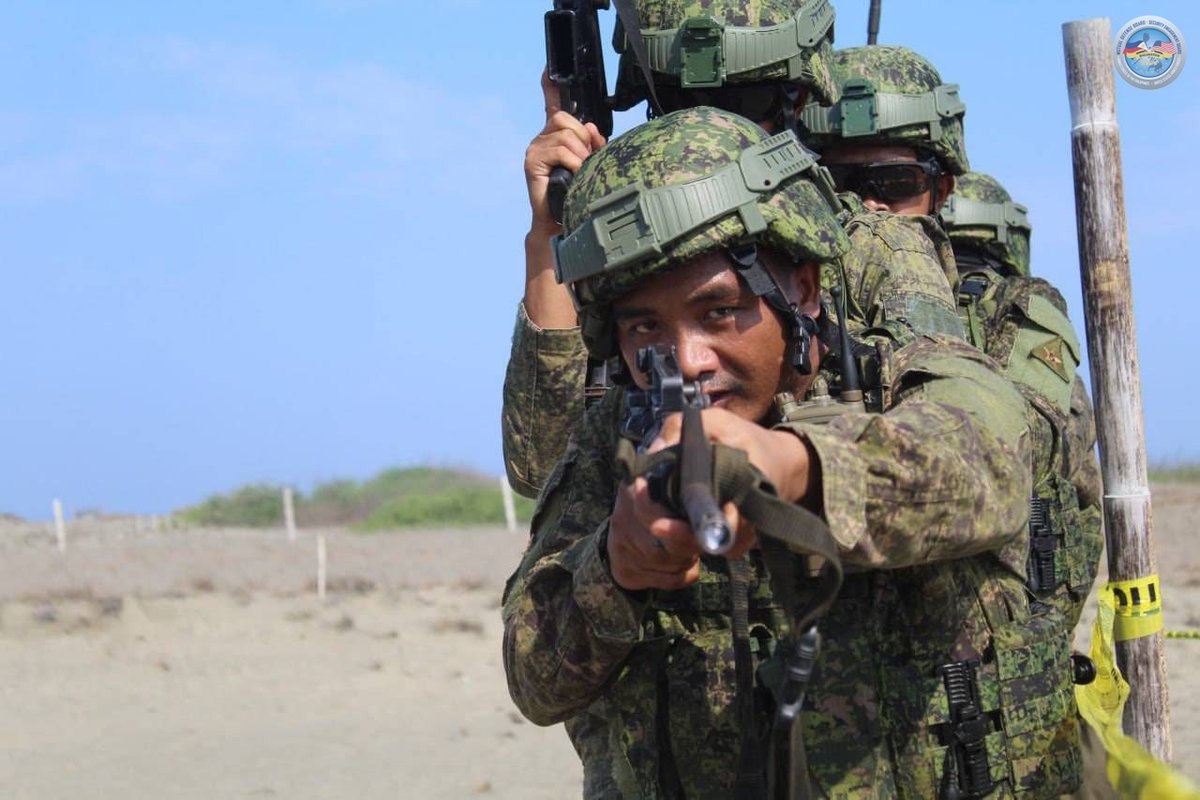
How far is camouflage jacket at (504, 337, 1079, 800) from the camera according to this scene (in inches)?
108

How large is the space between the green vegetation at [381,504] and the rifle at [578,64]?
32221mm

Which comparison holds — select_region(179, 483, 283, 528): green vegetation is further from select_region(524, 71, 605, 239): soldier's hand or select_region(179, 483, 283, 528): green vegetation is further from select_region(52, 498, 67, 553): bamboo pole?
select_region(524, 71, 605, 239): soldier's hand

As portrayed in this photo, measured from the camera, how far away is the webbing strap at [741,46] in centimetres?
427

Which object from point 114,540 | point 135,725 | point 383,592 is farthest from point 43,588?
point 114,540

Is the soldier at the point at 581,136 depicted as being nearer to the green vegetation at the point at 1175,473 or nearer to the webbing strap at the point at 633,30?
the webbing strap at the point at 633,30

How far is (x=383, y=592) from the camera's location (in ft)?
60.0

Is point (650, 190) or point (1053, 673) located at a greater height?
point (650, 190)

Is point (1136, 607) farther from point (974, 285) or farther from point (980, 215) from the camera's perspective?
point (980, 215)

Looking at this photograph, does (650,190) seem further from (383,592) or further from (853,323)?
(383,592)

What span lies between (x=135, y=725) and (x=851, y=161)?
28.2 ft

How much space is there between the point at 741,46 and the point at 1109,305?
1.77 meters

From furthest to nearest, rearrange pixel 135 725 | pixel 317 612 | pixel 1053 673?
pixel 317 612 → pixel 135 725 → pixel 1053 673

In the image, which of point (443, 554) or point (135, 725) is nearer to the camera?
point (135, 725)

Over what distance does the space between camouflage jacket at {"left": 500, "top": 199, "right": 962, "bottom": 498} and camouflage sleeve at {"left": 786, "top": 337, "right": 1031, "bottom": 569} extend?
579 millimetres
